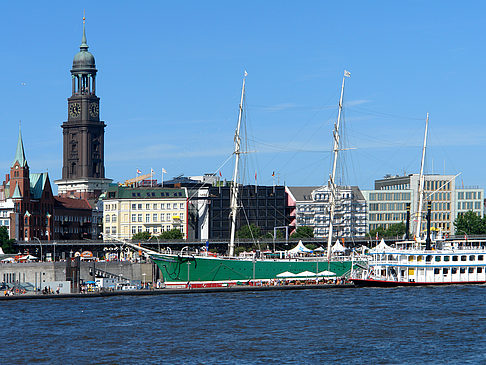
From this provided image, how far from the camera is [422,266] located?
13762 centimetres

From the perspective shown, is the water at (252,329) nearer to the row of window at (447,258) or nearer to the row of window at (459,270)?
the row of window at (447,258)

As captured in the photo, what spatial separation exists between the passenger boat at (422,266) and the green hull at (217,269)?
417 inches

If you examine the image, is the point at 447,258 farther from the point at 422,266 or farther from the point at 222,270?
the point at 222,270


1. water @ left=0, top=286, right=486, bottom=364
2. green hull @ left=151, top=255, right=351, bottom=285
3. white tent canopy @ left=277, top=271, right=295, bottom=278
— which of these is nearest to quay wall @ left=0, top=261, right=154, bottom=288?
green hull @ left=151, top=255, right=351, bottom=285

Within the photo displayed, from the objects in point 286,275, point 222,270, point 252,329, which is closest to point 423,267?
point 286,275

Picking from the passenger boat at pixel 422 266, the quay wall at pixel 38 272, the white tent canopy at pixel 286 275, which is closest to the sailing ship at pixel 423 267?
the passenger boat at pixel 422 266

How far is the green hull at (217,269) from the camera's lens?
143125 millimetres

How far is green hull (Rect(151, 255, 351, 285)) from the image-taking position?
14312cm

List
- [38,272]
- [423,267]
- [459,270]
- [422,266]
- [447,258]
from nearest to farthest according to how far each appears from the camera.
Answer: [422,266] < [423,267] < [447,258] < [459,270] < [38,272]

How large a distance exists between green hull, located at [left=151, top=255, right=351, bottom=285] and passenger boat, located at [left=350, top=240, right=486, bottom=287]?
1060 cm

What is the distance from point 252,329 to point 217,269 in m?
51.4

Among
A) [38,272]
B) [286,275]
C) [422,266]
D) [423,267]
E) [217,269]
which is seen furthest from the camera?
[38,272]

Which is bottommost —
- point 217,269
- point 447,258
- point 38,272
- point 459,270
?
point 38,272

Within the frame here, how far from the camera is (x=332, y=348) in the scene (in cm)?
8038
